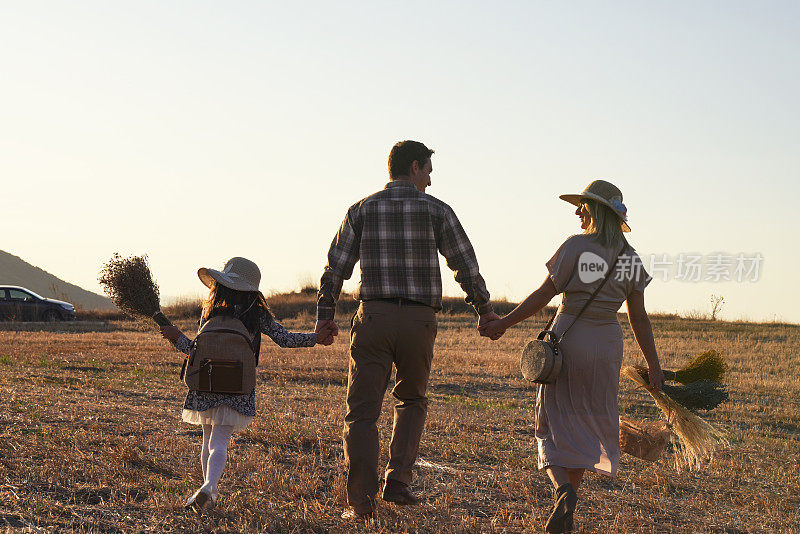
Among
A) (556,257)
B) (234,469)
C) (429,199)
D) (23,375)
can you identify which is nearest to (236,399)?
(234,469)

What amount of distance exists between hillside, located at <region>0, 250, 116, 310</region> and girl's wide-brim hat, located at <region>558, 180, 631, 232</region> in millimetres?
79646

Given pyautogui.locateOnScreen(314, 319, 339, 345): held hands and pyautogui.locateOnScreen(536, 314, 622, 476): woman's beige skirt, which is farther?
pyautogui.locateOnScreen(314, 319, 339, 345): held hands

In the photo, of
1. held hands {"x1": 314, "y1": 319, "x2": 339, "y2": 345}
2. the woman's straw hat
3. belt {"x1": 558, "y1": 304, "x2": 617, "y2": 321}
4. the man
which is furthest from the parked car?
belt {"x1": 558, "y1": 304, "x2": 617, "y2": 321}

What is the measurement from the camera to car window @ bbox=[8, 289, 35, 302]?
30.3 meters

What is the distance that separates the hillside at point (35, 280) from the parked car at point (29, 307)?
50.7m

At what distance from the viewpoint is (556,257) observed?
5.07m

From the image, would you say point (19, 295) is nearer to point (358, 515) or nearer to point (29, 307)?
point (29, 307)

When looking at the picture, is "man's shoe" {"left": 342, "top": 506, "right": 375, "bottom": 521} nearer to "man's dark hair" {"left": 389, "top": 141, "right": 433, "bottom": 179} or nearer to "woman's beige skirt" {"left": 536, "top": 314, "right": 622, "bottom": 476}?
"woman's beige skirt" {"left": 536, "top": 314, "right": 622, "bottom": 476}

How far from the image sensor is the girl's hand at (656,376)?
5.34 meters


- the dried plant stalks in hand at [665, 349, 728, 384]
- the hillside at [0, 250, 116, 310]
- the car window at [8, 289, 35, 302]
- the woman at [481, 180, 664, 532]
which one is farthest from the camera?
the hillside at [0, 250, 116, 310]

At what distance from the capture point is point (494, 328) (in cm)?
565

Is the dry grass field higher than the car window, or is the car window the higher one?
the car window

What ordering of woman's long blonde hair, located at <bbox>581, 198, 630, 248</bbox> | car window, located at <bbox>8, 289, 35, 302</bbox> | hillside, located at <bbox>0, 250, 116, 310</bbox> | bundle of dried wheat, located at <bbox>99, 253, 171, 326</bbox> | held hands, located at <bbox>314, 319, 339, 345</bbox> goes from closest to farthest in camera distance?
woman's long blonde hair, located at <bbox>581, 198, 630, 248</bbox> → held hands, located at <bbox>314, 319, 339, 345</bbox> → bundle of dried wheat, located at <bbox>99, 253, 171, 326</bbox> → car window, located at <bbox>8, 289, 35, 302</bbox> → hillside, located at <bbox>0, 250, 116, 310</bbox>

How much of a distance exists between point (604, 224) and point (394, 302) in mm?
1362
